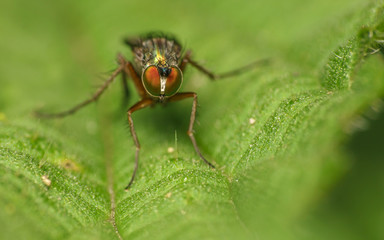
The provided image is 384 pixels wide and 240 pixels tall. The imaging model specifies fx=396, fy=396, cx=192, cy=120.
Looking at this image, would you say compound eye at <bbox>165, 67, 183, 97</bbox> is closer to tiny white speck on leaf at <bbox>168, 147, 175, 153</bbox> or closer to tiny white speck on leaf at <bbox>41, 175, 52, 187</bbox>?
tiny white speck on leaf at <bbox>168, 147, 175, 153</bbox>

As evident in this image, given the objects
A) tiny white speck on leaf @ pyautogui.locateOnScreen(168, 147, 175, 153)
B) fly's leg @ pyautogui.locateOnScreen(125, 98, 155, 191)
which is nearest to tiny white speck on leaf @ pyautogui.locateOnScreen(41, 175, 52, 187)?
fly's leg @ pyautogui.locateOnScreen(125, 98, 155, 191)

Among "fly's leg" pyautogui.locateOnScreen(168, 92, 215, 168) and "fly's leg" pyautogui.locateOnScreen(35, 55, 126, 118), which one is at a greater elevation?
"fly's leg" pyautogui.locateOnScreen(35, 55, 126, 118)

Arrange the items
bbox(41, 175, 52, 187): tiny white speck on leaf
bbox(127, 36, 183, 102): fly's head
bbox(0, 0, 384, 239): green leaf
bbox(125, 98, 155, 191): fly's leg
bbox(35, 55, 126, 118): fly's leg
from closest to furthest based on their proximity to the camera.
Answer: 1. bbox(0, 0, 384, 239): green leaf
2. bbox(41, 175, 52, 187): tiny white speck on leaf
3. bbox(125, 98, 155, 191): fly's leg
4. bbox(127, 36, 183, 102): fly's head
5. bbox(35, 55, 126, 118): fly's leg

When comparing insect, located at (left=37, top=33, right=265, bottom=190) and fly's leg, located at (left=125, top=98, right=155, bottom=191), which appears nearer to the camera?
fly's leg, located at (left=125, top=98, right=155, bottom=191)

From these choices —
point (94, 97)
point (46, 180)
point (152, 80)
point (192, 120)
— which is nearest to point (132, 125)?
point (152, 80)

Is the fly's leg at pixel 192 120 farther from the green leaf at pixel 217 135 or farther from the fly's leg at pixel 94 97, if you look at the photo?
the fly's leg at pixel 94 97

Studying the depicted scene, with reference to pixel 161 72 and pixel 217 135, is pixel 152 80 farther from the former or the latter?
pixel 217 135

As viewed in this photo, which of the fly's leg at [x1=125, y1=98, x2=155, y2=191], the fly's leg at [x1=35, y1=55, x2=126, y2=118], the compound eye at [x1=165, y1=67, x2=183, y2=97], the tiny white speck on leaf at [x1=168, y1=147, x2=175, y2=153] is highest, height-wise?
the fly's leg at [x1=35, y1=55, x2=126, y2=118]
